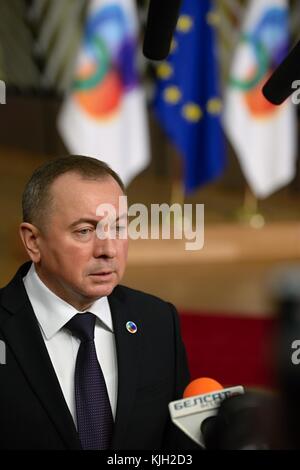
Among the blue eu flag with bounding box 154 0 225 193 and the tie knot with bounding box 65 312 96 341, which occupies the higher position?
the blue eu flag with bounding box 154 0 225 193

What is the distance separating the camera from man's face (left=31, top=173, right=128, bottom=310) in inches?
33.6

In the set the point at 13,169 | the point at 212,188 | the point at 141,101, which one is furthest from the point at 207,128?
the point at 13,169

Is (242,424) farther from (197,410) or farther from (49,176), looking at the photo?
(49,176)

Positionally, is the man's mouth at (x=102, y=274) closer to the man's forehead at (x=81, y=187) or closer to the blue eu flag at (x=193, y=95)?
the man's forehead at (x=81, y=187)

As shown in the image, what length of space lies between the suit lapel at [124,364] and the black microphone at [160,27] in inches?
15.4

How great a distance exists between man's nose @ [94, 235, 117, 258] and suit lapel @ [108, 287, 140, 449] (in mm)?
133

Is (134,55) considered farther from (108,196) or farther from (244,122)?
(108,196)

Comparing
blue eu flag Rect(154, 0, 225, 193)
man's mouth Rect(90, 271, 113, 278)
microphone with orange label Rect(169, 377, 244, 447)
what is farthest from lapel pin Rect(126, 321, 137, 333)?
blue eu flag Rect(154, 0, 225, 193)

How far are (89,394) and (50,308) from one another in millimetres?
117

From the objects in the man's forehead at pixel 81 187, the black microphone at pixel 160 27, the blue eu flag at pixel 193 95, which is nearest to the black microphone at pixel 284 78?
the black microphone at pixel 160 27

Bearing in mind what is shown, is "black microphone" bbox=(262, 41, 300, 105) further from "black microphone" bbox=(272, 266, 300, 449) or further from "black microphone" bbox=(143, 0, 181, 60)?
"black microphone" bbox=(272, 266, 300, 449)

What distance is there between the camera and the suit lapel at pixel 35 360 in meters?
0.86

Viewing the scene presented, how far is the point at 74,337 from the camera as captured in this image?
36.1 inches
